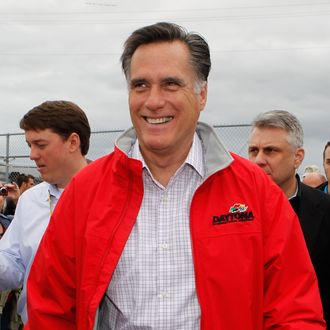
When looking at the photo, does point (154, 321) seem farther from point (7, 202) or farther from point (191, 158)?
point (7, 202)

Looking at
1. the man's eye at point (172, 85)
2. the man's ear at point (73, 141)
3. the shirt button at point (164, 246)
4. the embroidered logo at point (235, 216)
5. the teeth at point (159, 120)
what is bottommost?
the shirt button at point (164, 246)

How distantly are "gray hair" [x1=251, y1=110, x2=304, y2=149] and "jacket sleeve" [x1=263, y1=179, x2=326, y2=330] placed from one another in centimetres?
168

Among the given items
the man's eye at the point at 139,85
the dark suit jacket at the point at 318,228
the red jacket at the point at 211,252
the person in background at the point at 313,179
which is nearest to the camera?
the red jacket at the point at 211,252

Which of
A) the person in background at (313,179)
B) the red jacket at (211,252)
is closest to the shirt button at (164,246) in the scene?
the red jacket at (211,252)

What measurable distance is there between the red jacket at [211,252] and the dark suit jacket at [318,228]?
1.14m

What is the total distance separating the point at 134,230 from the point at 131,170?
0.24 metres

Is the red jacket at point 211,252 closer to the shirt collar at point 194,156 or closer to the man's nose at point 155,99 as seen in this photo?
the shirt collar at point 194,156

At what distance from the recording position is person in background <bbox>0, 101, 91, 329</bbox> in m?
3.74

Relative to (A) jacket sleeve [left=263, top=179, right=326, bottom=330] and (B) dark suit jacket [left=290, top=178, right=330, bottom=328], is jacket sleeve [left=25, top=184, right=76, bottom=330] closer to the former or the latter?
(A) jacket sleeve [left=263, top=179, right=326, bottom=330]

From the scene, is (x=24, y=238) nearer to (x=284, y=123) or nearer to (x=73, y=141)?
(x=73, y=141)

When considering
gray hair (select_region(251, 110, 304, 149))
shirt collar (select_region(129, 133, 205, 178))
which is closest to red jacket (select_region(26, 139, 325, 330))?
shirt collar (select_region(129, 133, 205, 178))

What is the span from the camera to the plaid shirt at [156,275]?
239 cm

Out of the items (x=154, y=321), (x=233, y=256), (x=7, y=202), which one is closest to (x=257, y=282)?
(x=233, y=256)

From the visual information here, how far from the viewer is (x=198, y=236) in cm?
239
